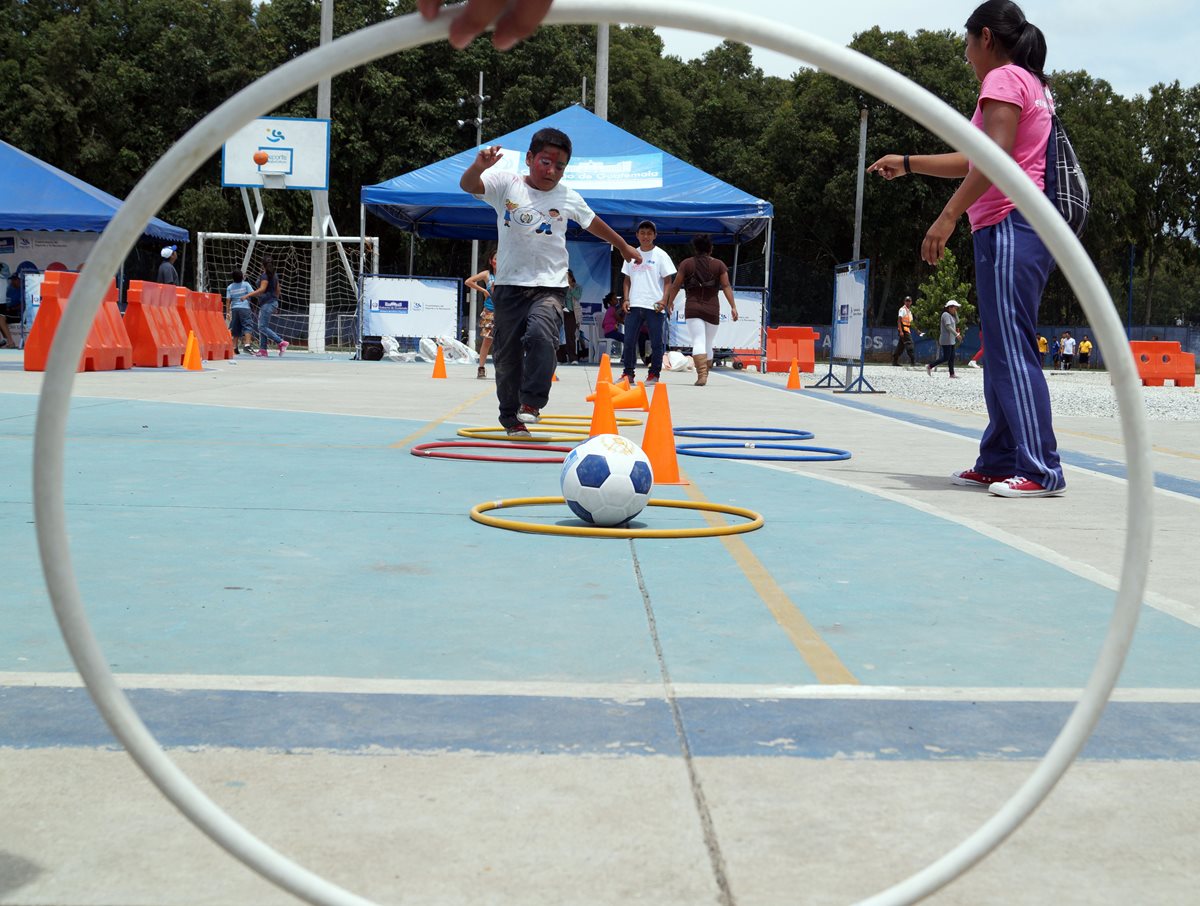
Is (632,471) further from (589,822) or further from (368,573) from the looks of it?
(589,822)

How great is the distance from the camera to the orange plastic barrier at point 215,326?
2409 centimetres

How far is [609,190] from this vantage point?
24.7 meters

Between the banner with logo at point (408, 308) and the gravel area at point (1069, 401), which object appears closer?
the gravel area at point (1069, 401)

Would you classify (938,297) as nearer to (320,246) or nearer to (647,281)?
(320,246)

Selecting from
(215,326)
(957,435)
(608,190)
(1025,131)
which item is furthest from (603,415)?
(215,326)

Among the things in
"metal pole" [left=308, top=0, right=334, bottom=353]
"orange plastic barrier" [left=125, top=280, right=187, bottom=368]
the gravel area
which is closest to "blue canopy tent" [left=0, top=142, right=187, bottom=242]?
"metal pole" [left=308, top=0, right=334, bottom=353]

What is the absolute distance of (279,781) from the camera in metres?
2.43

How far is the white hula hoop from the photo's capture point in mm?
1725

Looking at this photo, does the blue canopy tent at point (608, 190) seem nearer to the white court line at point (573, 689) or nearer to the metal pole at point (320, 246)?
the metal pole at point (320, 246)

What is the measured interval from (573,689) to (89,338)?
1660cm

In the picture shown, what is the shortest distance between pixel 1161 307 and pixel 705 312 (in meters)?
118

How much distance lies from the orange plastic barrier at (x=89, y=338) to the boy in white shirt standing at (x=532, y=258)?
8.65 meters

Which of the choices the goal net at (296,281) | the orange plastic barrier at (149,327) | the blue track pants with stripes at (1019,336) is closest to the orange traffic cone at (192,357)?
the orange plastic barrier at (149,327)

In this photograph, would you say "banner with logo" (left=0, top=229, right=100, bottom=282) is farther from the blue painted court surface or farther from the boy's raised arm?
the blue painted court surface
